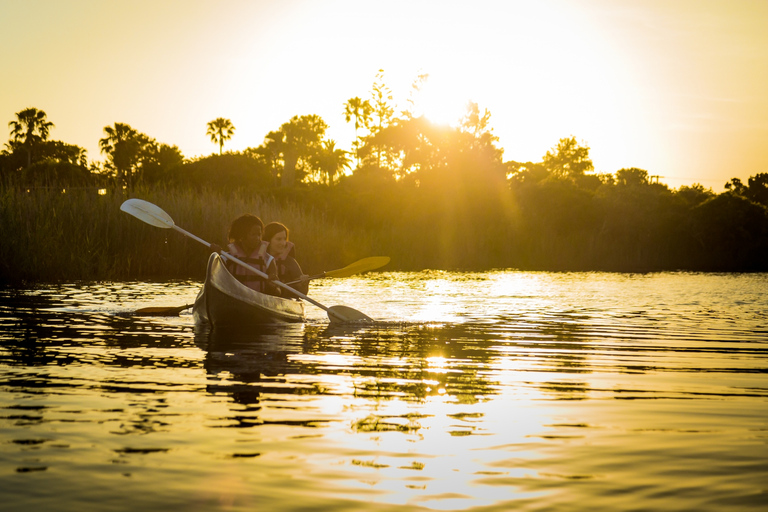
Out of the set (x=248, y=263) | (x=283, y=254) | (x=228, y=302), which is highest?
(x=283, y=254)

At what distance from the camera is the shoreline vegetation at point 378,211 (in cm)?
1745

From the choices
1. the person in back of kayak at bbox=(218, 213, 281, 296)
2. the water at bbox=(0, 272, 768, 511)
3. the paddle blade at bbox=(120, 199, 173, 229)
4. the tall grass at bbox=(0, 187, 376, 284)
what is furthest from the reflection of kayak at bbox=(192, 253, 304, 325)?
the tall grass at bbox=(0, 187, 376, 284)

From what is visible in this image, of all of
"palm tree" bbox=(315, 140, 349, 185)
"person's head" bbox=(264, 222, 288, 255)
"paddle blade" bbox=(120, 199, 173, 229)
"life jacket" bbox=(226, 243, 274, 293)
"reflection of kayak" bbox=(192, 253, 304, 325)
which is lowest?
"reflection of kayak" bbox=(192, 253, 304, 325)

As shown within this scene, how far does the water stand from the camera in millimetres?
2805

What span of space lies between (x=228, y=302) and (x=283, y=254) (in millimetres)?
1931

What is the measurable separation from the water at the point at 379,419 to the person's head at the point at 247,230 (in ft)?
4.05

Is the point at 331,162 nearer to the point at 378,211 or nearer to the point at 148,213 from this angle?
the point at 378,211

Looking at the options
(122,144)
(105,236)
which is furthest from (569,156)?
(105,236)

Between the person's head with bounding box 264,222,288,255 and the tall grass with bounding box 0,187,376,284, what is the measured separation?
8037 mm

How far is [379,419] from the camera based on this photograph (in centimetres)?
405

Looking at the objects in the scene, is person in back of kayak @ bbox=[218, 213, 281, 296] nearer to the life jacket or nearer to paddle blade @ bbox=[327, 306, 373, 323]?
the life jacket

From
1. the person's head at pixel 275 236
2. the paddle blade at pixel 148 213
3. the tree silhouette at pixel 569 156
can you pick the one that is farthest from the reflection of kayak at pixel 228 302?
the tree silhouette at pixel 569 156

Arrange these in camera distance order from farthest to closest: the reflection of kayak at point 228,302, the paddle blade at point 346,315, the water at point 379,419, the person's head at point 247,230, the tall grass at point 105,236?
the tall grass at point 105,236 → the paddle blade at point 346,315 → the person's head at point 247,230 → the reflection of kayak at point 228,302 → the water at point 379,419

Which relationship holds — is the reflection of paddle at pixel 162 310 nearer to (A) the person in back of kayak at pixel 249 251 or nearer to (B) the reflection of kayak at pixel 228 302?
(B) the reflection of kayak at pixel 228 302
